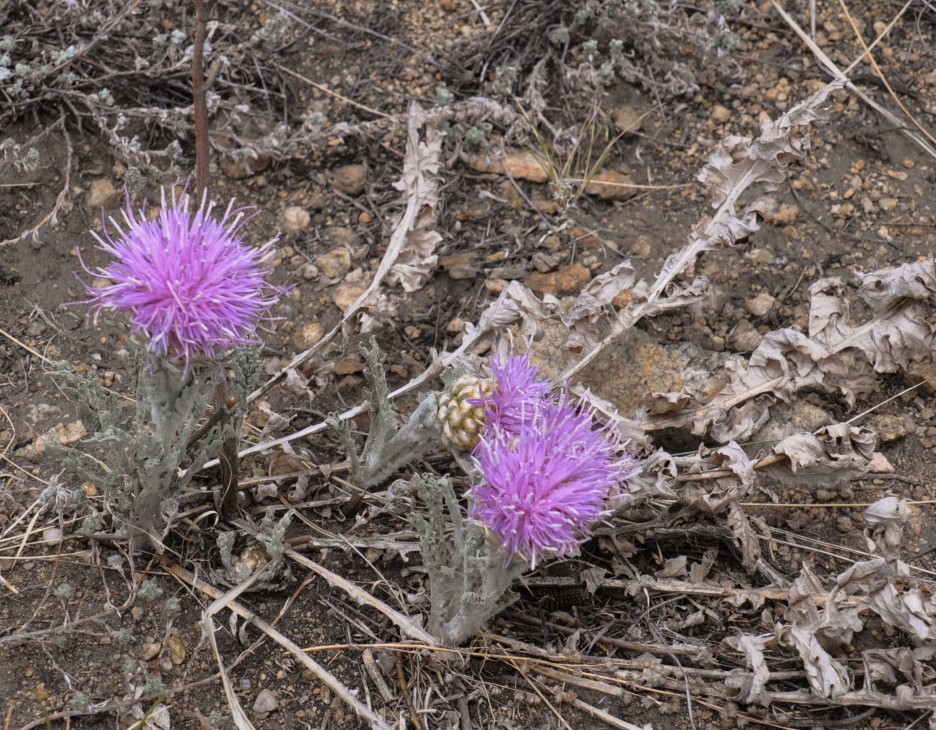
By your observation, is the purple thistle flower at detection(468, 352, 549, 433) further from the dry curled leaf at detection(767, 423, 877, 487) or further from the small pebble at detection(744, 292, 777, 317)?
the small pebble at detection(744, 292, 777, 317)

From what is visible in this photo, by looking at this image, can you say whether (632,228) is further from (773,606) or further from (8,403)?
(8,403)

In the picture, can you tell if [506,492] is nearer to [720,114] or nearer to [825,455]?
[825,455]

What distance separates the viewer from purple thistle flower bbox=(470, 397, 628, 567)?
2500 millimetres

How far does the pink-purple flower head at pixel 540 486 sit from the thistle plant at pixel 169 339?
0.74 m

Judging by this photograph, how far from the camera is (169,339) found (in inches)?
101

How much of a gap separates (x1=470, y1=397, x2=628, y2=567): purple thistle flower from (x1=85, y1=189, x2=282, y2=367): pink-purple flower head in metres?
0.73

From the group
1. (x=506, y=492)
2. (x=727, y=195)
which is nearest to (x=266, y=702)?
(x=506, y=492)

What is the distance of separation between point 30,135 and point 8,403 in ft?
4.26

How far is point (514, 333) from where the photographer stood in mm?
3625

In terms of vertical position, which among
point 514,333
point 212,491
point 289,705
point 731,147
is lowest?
point 289,705

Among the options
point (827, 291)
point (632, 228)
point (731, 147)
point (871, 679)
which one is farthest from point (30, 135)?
point (871, 679)

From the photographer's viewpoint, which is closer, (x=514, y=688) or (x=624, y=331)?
(x=514, y=688)

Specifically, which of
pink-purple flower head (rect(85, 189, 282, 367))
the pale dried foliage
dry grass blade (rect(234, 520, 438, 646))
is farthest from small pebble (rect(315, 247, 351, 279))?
pink-purple flower head (rect(85, 189, 282, 367))

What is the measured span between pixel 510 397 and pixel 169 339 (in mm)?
942
